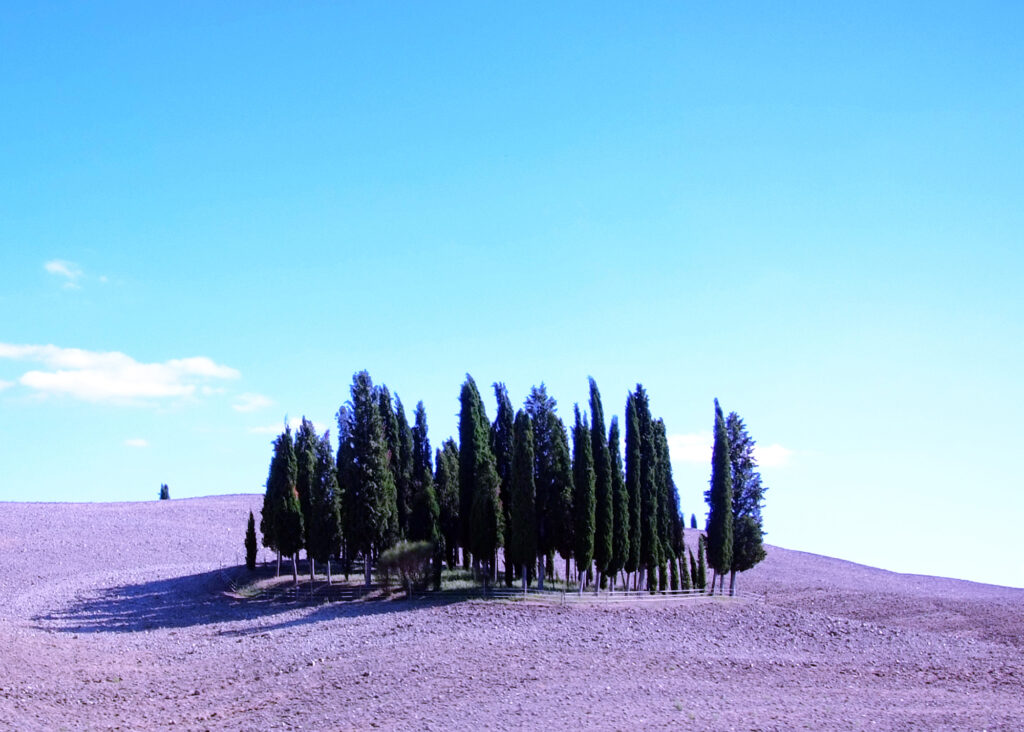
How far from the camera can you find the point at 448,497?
141 feet

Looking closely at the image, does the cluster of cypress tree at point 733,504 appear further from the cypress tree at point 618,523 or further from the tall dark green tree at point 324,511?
the tall dark green tree at point 324,511

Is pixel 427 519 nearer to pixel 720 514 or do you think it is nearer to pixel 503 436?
pixel 503 436

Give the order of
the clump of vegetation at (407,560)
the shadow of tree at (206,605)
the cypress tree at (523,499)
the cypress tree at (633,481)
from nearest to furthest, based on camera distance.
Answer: the shadow of tree at (206,605)
the clump of vegetation at (407,560)
the cypress tree at (523,499)
the cypress tree at (633,481)

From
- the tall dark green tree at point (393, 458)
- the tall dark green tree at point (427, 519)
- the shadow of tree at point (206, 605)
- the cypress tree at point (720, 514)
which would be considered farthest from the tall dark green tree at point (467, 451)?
the cypress tree at point (720, 514)

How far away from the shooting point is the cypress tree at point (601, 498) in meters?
38.2

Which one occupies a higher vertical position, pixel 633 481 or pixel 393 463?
pixel 393 463

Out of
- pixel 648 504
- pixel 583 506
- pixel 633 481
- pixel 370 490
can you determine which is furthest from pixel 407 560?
pixel 648 504

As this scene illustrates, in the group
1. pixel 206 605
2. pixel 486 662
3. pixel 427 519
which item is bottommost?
pixel 206 605

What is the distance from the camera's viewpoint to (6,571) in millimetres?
46656

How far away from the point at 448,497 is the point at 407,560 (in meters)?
6.46

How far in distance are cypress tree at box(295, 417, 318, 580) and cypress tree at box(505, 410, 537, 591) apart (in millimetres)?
10277

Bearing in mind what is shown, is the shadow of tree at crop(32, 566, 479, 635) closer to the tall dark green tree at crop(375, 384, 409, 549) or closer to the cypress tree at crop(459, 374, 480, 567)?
the tall dark green tree at crop(375, 384, 409, 549)

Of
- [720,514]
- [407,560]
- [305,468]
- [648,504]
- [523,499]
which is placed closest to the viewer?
[407,560]

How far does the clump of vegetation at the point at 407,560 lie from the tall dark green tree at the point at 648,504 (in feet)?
33.8
